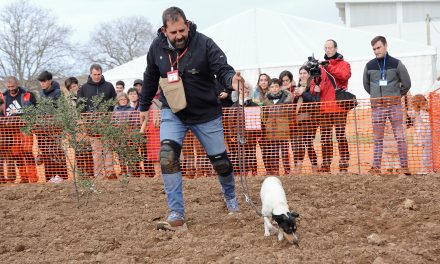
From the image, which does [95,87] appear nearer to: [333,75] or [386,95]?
[333,75]

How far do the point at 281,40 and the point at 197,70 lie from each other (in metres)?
13.3

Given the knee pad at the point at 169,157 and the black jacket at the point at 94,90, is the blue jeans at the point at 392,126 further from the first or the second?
the black jacket at the point at 94,90

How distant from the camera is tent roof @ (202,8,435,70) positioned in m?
16.9

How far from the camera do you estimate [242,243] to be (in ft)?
13.9

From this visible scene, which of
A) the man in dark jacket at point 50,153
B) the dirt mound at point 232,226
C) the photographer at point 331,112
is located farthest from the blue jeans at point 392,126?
the man in dark jacket at point 50,153

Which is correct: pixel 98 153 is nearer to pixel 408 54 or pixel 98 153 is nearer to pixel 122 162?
pixel 122 162

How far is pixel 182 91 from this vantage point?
482cm

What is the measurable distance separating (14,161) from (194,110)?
17.1 ft

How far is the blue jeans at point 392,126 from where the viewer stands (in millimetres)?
7383

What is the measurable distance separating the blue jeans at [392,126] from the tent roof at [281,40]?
9.12 m

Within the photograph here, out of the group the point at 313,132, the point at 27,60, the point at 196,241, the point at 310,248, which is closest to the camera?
the point at 310,248

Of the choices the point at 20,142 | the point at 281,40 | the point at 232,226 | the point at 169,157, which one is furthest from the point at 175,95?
the point at 281,40

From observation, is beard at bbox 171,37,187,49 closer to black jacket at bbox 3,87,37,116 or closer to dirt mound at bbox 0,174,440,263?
dirt mound at bbox 0,174,440,263

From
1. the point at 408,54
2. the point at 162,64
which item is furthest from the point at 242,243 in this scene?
the point at 408,54
